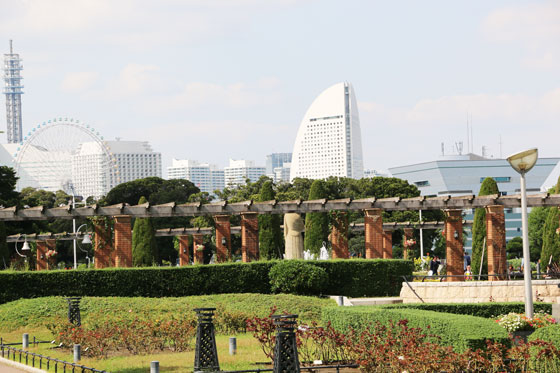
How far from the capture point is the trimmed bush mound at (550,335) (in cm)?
1196

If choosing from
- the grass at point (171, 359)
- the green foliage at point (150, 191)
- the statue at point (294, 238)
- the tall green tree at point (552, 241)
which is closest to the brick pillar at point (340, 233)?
the statue at point (294, 238)

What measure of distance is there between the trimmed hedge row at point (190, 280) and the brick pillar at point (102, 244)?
8.60 ft

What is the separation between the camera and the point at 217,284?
26.5 meters

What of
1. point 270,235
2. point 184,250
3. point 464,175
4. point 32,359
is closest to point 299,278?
point 270,235

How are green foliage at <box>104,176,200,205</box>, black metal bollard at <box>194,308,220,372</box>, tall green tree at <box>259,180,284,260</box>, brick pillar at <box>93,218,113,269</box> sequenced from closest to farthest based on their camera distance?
black metal bollard at <box>194,308,220,372</box> → brick pillar at <box>93,218,113,269</box> → tall green tree at <box>259,180,284,260</box> → green foliage at <box>104,176,200,205</box>

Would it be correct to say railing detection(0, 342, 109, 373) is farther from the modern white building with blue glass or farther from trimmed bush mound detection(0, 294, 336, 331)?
the modern white building with blue glass

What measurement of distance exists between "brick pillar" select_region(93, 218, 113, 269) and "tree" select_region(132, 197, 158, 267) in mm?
10715

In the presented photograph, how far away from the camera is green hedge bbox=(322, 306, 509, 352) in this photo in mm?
12742

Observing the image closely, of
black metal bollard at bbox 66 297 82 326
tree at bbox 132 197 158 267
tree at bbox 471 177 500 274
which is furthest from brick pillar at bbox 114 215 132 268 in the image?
tree at bbox 471 177 500 274

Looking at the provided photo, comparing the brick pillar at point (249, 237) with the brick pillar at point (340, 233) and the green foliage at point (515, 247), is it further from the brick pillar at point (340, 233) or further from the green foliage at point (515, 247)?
the green foliage at point (515, 247)

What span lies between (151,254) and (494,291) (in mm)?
20675

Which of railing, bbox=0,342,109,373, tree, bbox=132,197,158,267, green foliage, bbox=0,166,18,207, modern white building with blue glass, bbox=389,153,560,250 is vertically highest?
modern white building with blue glass, bbox=389,153,560,250

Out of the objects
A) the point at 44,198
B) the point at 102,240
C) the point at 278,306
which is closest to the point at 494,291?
the point at 278,306

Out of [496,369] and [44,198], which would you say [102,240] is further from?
[44,198]
